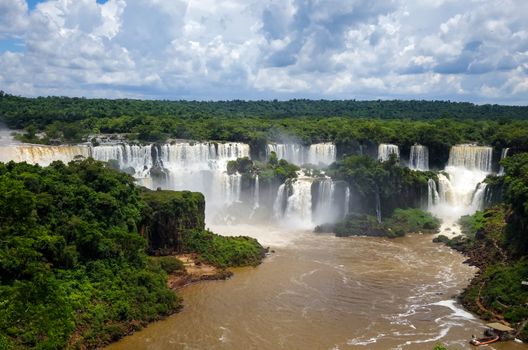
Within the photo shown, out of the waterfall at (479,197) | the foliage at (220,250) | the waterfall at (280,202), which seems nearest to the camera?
the foliage at (220,250)

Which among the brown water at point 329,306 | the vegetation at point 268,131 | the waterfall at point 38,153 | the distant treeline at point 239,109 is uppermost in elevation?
the distant treeline at point 239,109

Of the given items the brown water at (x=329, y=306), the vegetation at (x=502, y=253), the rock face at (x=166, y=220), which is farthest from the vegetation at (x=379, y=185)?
the rock face at (x=166, y=220)

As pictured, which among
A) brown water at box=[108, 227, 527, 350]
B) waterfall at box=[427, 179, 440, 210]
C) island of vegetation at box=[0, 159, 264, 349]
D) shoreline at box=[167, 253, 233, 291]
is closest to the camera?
island of vegetation at box=[0, 159, 264, 349]

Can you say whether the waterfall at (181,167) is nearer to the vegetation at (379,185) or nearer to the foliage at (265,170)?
the foliage at (265,170)

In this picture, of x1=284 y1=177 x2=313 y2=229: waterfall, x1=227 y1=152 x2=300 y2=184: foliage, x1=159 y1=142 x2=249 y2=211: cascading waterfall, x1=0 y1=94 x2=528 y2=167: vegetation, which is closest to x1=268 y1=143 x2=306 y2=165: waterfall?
x1=0 y1=94 x2=528 y2=167: vegetation

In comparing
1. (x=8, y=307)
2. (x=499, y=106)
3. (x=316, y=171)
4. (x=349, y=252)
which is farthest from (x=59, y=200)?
(x=499, y=106)

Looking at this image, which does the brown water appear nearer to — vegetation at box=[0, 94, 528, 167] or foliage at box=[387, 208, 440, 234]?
foliage at box=[387, 208, 440, 234]

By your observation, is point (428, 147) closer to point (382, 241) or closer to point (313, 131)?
point (313, 131)
